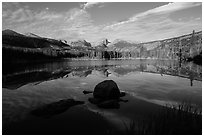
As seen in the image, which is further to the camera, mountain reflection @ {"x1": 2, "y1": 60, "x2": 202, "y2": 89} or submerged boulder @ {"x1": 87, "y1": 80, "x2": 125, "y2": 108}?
mountain reflection @ {"x1": 2, "y1": 60, "x2": 202, "y2": 89}

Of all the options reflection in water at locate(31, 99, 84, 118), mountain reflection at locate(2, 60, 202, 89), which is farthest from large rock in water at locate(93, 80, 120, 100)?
mountain reflection at locate(2, 60, 202, 89)

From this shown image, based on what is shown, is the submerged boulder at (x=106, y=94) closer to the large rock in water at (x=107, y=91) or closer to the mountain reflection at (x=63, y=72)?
Result: the large rock in water at (x=107, y=91)

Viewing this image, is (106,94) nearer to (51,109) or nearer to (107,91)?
(107,91)

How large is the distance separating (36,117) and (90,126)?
198 inches

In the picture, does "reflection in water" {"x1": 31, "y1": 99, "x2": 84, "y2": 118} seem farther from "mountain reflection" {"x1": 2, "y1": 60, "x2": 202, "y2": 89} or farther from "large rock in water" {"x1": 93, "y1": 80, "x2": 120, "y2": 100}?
"mountain reflection" {"x1": 2, "y1": 60, "x2": 202, "y2": 89}

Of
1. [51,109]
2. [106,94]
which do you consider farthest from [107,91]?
[51,109]

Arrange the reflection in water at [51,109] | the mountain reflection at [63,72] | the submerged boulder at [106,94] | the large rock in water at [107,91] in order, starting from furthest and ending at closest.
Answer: the mountain reflection at [63,72] → the large rock in water at [107,91] → the submerged boulder at [106,94] → the reflection in water at [51,109]

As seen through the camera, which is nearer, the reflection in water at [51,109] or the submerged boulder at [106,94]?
the reflection in water at [51,109]

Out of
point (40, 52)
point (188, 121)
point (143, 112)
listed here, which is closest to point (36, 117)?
point (143, 112)

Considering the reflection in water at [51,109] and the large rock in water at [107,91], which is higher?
the large rock in water at [107,91]

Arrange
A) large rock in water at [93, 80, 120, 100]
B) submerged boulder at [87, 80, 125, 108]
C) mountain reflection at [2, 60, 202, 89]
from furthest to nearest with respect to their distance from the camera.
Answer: mountain reflection at [2, 60, 202, 89]
large rock in water at [93, 80, 120, 100]
submerged boulder at [87, 80, 125, 108]

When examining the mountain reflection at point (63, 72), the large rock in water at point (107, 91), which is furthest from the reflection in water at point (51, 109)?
the mountain reflection at point (63, 72)

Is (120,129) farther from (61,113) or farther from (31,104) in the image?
(31,104)

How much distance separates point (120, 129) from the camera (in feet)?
42.9
